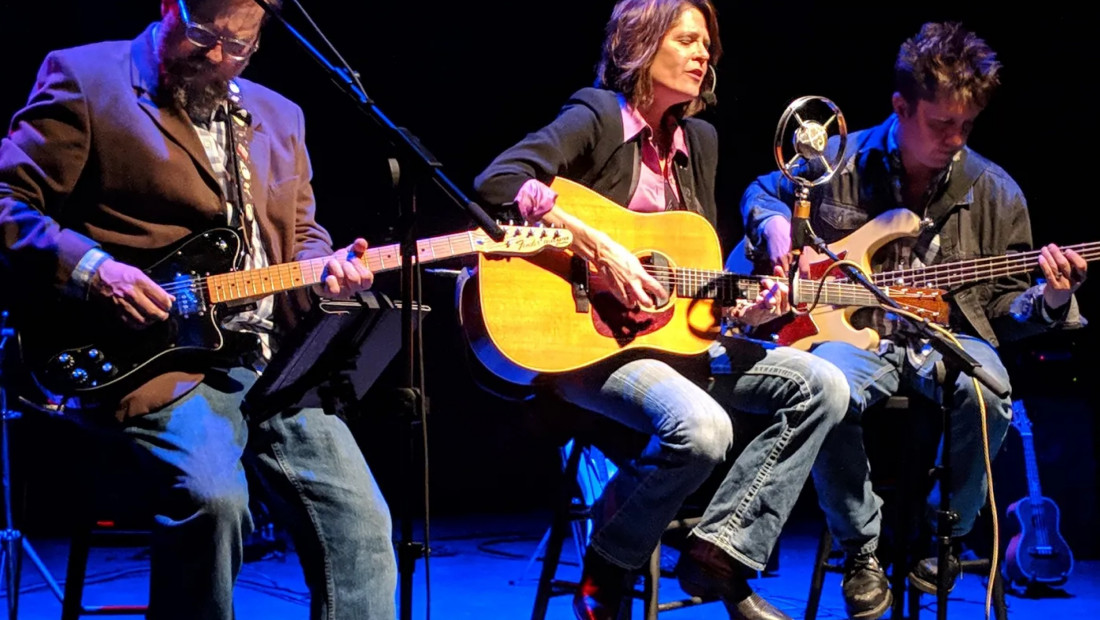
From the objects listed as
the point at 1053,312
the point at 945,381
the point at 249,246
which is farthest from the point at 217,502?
the point at 1053,312

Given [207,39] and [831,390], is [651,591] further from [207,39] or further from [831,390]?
[207,39]

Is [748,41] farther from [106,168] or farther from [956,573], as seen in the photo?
[106,168]

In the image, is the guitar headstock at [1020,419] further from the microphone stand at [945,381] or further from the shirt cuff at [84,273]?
the shirt cuff at [84,273]

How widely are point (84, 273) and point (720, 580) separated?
6.69 ft

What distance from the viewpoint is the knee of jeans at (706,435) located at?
3.21m

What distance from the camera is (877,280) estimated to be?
4105mm

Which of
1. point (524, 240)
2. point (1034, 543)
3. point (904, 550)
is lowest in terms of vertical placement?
point (1034, 543)

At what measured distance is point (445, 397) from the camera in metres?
6.86

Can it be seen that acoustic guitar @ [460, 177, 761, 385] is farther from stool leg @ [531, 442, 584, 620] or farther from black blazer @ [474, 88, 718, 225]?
stool leg @ [531, 442, 584, 620]

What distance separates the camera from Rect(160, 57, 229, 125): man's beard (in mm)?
3123

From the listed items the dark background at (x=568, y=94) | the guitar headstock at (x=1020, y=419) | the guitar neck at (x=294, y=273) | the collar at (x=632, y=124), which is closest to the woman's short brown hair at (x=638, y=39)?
the collar at (x=632, y=124)

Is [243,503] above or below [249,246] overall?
below

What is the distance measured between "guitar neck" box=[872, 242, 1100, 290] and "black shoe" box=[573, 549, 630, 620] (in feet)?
5.18

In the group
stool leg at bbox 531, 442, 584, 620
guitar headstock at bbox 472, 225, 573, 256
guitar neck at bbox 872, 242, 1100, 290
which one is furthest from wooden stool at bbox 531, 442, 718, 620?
guitar neck at bbox 872, 242, 1100, 290
